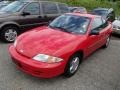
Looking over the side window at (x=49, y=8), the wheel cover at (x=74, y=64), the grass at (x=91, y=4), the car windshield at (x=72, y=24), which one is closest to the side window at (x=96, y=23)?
the car windshield at (x=72, y=24)

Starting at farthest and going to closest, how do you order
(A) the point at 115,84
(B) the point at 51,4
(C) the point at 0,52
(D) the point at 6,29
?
1. (B) the point at 51,4
2. (D) the point at 6,29
3. (C) the point at 0,52
4. (A) the point at 115,84

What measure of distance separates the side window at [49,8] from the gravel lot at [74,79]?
3.00 meters

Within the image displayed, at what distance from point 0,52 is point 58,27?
6.71ft

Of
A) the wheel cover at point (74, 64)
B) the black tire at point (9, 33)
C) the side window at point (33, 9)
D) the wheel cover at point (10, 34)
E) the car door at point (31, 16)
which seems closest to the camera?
the wheel cover at point (74, 64)

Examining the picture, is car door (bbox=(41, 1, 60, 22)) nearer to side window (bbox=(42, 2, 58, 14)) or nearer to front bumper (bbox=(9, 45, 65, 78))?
side window (bbox=(42, 2, 58, 14))

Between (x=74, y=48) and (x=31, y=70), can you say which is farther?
(x=74, y=48)

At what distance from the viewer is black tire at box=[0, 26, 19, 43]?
22.8ft

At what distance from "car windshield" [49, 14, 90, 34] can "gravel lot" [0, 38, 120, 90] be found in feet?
3.59

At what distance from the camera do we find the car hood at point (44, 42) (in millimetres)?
4305

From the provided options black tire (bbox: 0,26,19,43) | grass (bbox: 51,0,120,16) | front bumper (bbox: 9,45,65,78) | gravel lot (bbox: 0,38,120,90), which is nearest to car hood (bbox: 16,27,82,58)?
front bumper (bbox: 9,45,65,78)

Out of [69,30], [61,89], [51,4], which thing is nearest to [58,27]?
[69,30]

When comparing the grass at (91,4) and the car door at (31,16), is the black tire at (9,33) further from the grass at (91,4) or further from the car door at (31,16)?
the grass at (91,4)

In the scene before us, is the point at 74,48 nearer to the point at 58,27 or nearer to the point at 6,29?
the point at 58,27

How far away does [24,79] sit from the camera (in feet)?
14.8
